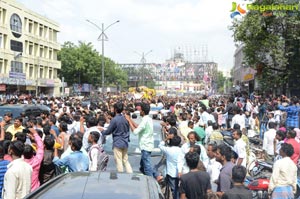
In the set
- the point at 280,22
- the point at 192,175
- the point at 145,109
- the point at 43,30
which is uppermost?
the point at 43,30

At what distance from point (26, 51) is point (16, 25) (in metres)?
4.58

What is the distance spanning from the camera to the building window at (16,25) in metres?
55.4

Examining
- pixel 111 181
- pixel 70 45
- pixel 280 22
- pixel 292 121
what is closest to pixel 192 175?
pixel 111 181

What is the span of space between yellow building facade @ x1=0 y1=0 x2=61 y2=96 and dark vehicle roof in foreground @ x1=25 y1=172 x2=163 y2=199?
45960 millimetres

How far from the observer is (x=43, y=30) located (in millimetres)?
67438

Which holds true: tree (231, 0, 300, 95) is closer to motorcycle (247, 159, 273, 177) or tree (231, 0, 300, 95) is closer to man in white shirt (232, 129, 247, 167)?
motorcycle (247, 159, 273, 177)

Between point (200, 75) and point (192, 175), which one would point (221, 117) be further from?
point (200, 75)

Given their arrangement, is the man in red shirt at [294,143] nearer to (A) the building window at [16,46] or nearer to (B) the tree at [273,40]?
(B) the tree at [273,40]

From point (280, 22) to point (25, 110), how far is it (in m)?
16.3

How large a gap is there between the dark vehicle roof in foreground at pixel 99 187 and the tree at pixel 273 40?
77.3 ft

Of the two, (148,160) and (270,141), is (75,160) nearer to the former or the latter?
(148,160)

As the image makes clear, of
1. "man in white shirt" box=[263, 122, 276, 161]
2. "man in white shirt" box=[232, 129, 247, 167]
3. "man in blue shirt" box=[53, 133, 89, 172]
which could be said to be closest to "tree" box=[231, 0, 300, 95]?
"man in white shirt" box=[263, 122, 276, 161]

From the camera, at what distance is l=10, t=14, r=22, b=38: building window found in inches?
2183
